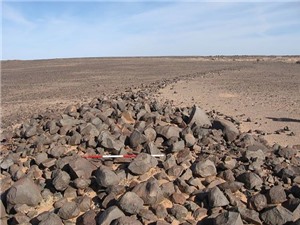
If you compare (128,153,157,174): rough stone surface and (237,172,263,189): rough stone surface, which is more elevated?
(128,153,157,174): rough stone surface

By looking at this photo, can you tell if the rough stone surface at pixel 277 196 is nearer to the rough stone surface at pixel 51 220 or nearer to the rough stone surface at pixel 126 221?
the rough stone surface at pixel 126 221

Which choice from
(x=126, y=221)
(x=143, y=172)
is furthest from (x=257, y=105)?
(x=126, y=221)

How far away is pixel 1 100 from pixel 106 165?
16536 mm

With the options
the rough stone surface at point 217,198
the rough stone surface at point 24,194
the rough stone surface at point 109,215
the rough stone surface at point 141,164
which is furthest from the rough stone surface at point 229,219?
the rough stone surface at point 24,194

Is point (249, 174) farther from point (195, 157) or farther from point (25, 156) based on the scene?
point (25, 156)

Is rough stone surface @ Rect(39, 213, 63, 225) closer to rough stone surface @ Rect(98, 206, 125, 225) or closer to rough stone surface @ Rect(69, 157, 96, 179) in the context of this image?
rough stone surface @ Rect(98, 206, 125, 225)

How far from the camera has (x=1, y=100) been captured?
70.4 ft

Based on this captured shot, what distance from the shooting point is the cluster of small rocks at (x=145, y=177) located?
543 cm

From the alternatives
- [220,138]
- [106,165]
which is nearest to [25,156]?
[106,165]

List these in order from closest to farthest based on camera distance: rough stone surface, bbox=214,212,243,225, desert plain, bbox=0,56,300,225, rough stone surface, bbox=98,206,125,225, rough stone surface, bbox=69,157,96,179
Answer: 1. rough stone surface, bbox=214,212,243,225
2. rough stone surface, bbox=98,206,125,225
3. desert plain, bbox=0,56,300,225
4. rough stone surface, bbox=69,157,96,179

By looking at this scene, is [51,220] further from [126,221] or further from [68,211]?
[126,221]

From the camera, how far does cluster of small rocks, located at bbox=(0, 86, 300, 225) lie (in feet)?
17.8

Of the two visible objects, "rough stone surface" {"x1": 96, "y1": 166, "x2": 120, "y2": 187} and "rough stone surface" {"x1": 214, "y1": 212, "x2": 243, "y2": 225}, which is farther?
"rough stone surface" {"x1": 96, "y1": 166, "x2": 120, "y2": 187}

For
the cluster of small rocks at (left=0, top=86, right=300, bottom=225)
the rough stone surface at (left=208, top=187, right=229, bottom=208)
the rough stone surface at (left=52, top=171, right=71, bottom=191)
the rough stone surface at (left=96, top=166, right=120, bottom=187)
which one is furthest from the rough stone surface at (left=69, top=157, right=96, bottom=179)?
the rough stone surface at (left=208, top=187, right=229, bottom=208)
